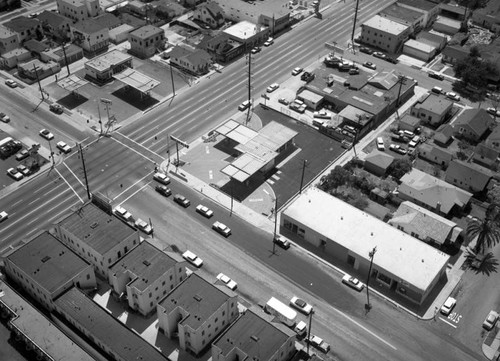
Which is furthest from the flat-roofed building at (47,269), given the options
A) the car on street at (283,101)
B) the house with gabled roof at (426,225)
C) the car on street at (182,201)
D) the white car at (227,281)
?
the car on street at (283,101)

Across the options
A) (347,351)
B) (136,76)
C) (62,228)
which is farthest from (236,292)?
(136,76)

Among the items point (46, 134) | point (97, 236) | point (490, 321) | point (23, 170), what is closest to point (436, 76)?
point (490, 321)

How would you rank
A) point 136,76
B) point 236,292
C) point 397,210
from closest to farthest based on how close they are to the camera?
point 236,292 → point 397,210 → point 136,76

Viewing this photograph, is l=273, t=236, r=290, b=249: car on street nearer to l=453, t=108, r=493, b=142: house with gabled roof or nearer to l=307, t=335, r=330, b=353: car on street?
l=307, t=335, r=330, b=353: car on street

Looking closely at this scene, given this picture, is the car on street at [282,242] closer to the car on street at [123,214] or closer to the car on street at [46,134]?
the car on street at [123,214]

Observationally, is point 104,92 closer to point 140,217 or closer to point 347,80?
point 140,217

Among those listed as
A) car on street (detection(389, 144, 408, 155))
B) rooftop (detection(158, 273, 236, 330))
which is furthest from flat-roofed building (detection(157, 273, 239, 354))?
car on street (detection(389, 144, 408, 155))

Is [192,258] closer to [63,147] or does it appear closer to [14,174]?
[63,147]
